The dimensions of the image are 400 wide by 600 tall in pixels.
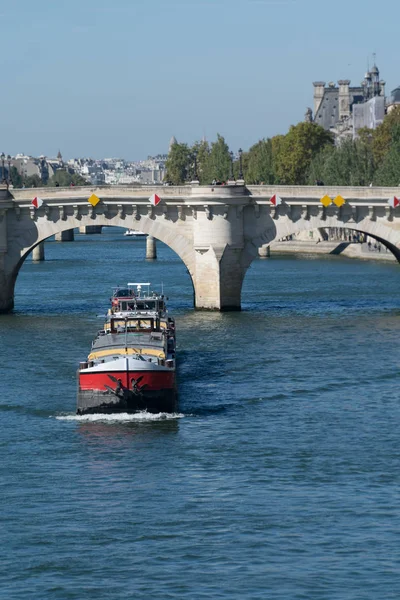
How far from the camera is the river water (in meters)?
36.3

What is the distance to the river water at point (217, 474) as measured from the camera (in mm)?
36344

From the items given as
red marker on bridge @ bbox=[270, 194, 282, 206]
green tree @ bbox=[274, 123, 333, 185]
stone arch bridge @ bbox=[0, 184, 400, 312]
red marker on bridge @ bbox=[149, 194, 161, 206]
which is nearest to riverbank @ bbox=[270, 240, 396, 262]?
green tree @ bbox=[274, 123, 333, 185]

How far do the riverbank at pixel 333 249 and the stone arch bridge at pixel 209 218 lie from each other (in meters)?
57.8

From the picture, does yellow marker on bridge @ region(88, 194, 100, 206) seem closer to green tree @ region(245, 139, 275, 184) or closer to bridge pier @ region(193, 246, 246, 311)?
bridge pier @ region(193, 246, 246, 311)

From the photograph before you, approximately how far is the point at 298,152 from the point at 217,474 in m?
151

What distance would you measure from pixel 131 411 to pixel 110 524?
13.0 metres

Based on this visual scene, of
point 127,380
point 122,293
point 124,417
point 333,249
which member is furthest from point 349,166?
point 127,380

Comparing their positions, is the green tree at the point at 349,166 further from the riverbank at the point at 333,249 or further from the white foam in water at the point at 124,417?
the white foam in water at the point at 124,417

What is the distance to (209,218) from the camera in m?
86.7

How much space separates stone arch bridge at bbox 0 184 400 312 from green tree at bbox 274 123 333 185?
4103 inches

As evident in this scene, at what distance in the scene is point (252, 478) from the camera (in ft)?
147

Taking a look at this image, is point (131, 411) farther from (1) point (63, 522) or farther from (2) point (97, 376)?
(1) point (63, 522)

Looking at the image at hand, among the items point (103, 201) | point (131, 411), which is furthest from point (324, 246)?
point (131, 411)

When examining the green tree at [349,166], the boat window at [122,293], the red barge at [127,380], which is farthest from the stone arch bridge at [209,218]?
the green tree at [349,166]
